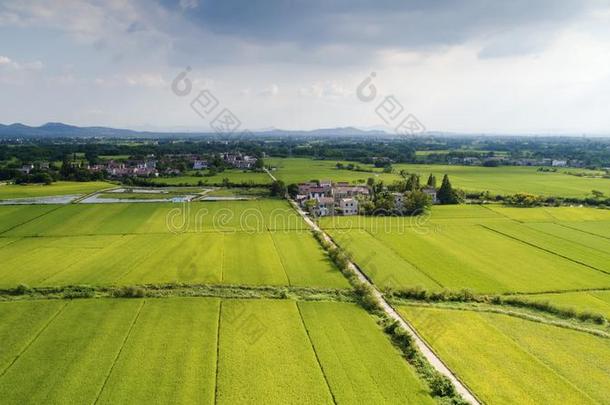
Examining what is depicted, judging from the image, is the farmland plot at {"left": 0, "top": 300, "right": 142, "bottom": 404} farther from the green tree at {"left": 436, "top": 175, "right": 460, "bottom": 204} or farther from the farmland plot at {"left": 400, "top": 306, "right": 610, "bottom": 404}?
the green tree at {"left": 436, "top": 175, "right": 460, "bottom": 204}

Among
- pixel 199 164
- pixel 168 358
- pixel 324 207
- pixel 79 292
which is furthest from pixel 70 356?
pixel 199 164

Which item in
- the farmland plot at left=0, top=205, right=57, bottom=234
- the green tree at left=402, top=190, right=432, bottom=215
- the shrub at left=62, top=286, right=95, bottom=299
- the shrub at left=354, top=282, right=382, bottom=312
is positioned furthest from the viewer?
the green tree at left=402, top=190, right=432, bottom=215

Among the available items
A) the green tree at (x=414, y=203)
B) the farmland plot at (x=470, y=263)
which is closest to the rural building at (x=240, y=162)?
the green tree at (x=414, y=203)

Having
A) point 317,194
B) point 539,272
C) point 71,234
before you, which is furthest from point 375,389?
point 317,194

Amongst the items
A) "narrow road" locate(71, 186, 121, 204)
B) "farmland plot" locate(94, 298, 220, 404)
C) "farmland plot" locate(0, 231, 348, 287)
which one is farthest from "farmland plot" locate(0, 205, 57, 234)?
"farmland plot" locate(94, 298, 220, 404)

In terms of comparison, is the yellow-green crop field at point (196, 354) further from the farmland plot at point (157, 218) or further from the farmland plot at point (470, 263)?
the farmland plot at point (157, 218)

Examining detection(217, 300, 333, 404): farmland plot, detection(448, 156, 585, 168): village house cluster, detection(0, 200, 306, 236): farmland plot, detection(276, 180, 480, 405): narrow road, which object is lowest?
detection(276, 180, 480, 405): narrow road

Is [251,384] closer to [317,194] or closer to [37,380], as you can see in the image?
[37,380]
